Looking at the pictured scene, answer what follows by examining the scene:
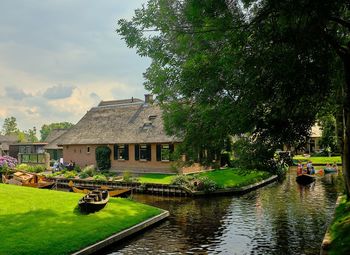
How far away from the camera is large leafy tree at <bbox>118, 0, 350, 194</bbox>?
8.98 m

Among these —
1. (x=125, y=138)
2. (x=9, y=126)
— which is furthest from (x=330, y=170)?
(x=9, y=126)

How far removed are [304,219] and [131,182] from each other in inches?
610

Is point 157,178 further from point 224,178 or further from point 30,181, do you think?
point 30,181

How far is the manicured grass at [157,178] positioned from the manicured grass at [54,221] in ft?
28.2

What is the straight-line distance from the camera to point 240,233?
17.0 m

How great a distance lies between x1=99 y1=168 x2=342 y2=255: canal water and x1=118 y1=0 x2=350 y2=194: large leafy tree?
3932mm

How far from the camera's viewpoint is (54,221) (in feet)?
54.2

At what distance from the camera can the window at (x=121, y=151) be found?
39.2 meters

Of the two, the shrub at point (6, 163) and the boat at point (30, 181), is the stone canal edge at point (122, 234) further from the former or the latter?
the shrub at point (6, 163)

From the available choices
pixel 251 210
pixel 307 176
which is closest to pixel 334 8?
pixel 251 210

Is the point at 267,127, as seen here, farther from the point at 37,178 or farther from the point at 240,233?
the point at 37,178

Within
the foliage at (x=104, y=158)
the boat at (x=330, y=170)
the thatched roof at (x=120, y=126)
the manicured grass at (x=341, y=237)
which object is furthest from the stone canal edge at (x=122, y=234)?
the boat at (x=330, y=170)

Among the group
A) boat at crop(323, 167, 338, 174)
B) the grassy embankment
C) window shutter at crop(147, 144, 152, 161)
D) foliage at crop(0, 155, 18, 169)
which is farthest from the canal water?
foliage at crop(0, 155, 18, 169)

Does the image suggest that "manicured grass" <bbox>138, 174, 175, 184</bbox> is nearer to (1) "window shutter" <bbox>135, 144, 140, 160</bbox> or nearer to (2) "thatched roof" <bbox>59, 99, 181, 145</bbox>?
(2) "thatched roof" <bbox>59, 99, 181, 145</bbox>
